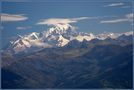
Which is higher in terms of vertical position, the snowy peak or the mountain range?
the snowy peak

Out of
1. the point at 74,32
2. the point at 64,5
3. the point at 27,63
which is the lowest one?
the point at 27,63

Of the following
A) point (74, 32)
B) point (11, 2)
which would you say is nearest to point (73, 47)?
point (74, 32)

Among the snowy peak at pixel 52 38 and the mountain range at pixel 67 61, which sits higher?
the snowy peak at pixel 52 38

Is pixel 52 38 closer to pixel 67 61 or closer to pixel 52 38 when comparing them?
pixel 52 38

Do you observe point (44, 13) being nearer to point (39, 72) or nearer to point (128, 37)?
point (39, 72)

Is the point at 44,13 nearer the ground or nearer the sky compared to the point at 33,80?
nearer the sky

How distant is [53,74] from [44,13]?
0.96 meters

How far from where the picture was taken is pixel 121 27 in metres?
5.63

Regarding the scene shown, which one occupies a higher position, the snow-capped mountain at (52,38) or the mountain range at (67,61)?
the snow-capped mountain at (52,38)

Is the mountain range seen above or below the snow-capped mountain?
below

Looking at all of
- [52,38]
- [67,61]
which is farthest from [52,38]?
[67,61]

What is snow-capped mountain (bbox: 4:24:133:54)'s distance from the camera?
563cm

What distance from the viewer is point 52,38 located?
5.66 m

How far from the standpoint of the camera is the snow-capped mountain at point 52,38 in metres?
5.63
